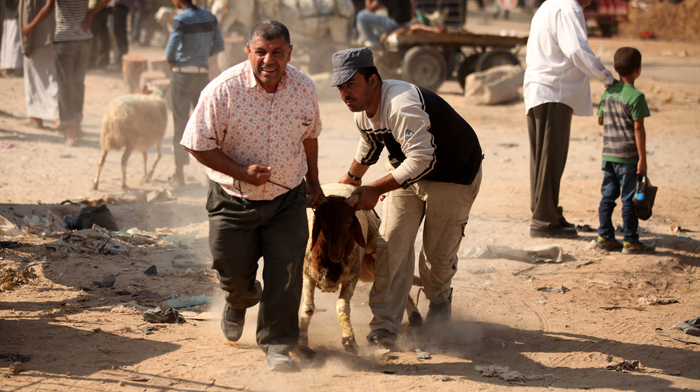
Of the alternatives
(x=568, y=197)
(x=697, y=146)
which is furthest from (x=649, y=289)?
(x=697, y=146)

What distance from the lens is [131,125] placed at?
9.14 m

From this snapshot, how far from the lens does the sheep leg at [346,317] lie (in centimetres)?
449

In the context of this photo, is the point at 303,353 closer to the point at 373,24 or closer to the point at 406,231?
the point at 406,231

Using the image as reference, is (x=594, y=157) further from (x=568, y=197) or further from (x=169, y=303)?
(x=169, y=303)

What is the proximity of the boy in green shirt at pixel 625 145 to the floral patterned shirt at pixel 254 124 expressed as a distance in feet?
13.0

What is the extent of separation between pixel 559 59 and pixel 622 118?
912mm

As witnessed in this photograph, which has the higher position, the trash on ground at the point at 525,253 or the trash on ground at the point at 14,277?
the trash on ground at the point at 14,277

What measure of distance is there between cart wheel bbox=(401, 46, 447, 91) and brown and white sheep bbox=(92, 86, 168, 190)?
850 centimetres

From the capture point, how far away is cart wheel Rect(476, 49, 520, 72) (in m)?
16.7

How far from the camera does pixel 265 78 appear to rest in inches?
147

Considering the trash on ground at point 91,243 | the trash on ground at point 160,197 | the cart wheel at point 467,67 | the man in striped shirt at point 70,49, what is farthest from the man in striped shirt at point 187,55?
the cart wheel at point 467,67

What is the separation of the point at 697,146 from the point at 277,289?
33.4 ft

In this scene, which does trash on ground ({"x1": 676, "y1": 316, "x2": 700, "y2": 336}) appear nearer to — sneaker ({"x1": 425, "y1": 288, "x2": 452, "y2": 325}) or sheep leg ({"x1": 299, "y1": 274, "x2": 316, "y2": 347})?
sneaker ({"x1": 425, "y1": 288, "x2": 452, "y2": 325})

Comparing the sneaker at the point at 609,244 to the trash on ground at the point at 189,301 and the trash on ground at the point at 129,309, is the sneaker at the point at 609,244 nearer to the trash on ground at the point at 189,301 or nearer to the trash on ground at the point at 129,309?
the trash on ground at the point at 189,301
